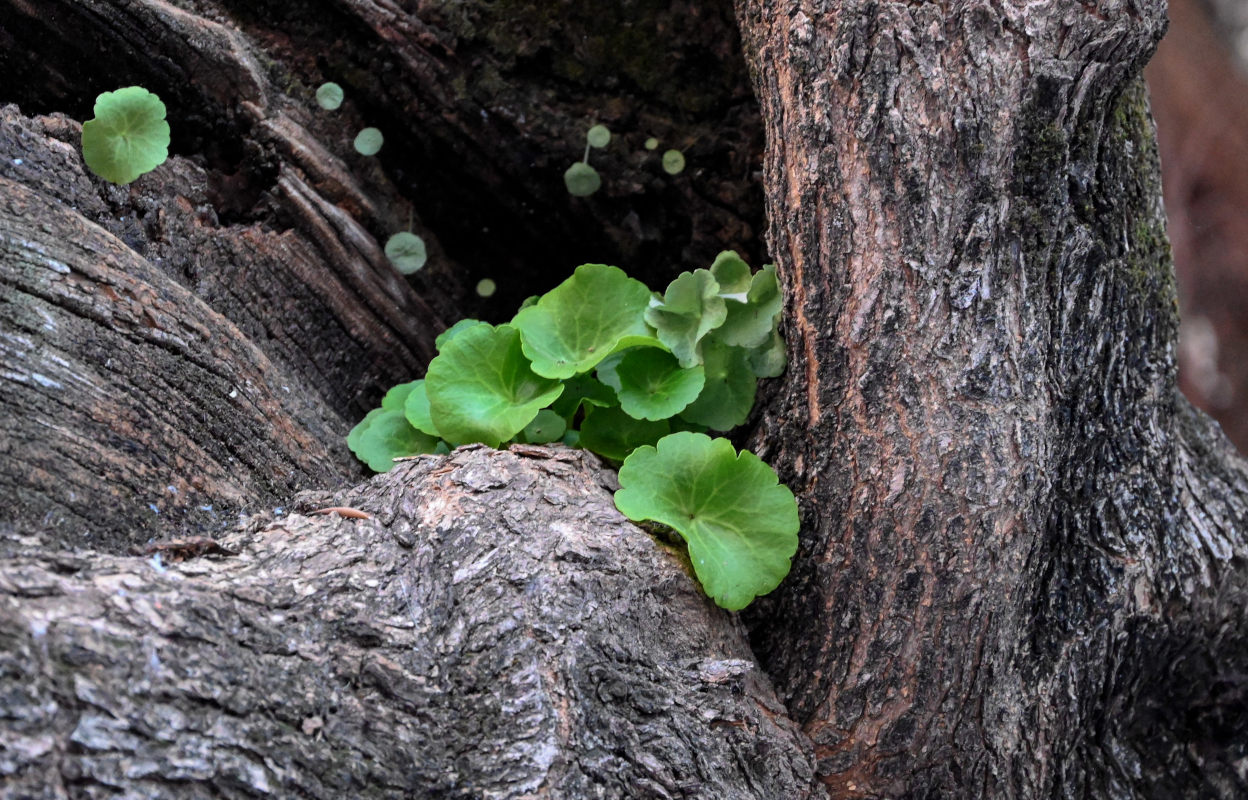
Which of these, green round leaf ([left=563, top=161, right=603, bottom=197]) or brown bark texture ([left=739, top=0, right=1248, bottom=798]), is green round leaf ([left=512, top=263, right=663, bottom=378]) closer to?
brown bark texture ([left=739, top=0, right=1248, bottom=798])

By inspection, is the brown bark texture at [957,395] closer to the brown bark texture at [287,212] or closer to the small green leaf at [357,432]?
the brown bark texture at [287,212]

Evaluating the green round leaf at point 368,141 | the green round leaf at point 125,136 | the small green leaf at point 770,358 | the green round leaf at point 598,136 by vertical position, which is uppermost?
the green round leaf at point 598,136

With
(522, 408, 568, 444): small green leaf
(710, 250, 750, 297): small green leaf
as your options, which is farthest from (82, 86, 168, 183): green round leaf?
(710, 250, 750, 297): small green leaf

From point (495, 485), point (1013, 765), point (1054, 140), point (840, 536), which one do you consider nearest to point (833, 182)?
point (1054, 140)

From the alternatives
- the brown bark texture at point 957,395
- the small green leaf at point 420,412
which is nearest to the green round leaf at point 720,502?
the brown bark texture at point 957,395

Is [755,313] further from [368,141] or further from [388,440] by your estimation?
[368,141]

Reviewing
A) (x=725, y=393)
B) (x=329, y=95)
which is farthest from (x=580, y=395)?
(x=329, y=95)
